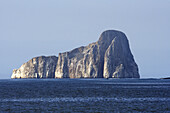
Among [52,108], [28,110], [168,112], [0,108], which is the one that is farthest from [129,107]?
[0,108]

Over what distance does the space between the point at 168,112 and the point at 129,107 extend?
7.66 meters

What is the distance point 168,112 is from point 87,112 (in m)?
11.3

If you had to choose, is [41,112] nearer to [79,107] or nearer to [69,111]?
[69,111]

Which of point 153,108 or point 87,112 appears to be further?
point 153,108

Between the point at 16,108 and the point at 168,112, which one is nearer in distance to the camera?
the point at 168,112

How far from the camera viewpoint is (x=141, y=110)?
165ft

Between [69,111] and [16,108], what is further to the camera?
[16,108]

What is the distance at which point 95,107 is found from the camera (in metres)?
53.7

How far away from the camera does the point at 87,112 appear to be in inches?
1906

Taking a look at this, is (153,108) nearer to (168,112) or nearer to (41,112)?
(168,112)

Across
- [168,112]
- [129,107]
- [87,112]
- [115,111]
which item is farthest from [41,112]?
[168,112]

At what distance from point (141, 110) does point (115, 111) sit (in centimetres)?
402

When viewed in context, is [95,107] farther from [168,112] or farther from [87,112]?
[168,112]

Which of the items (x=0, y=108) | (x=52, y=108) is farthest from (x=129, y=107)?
(x=0, y=108)
